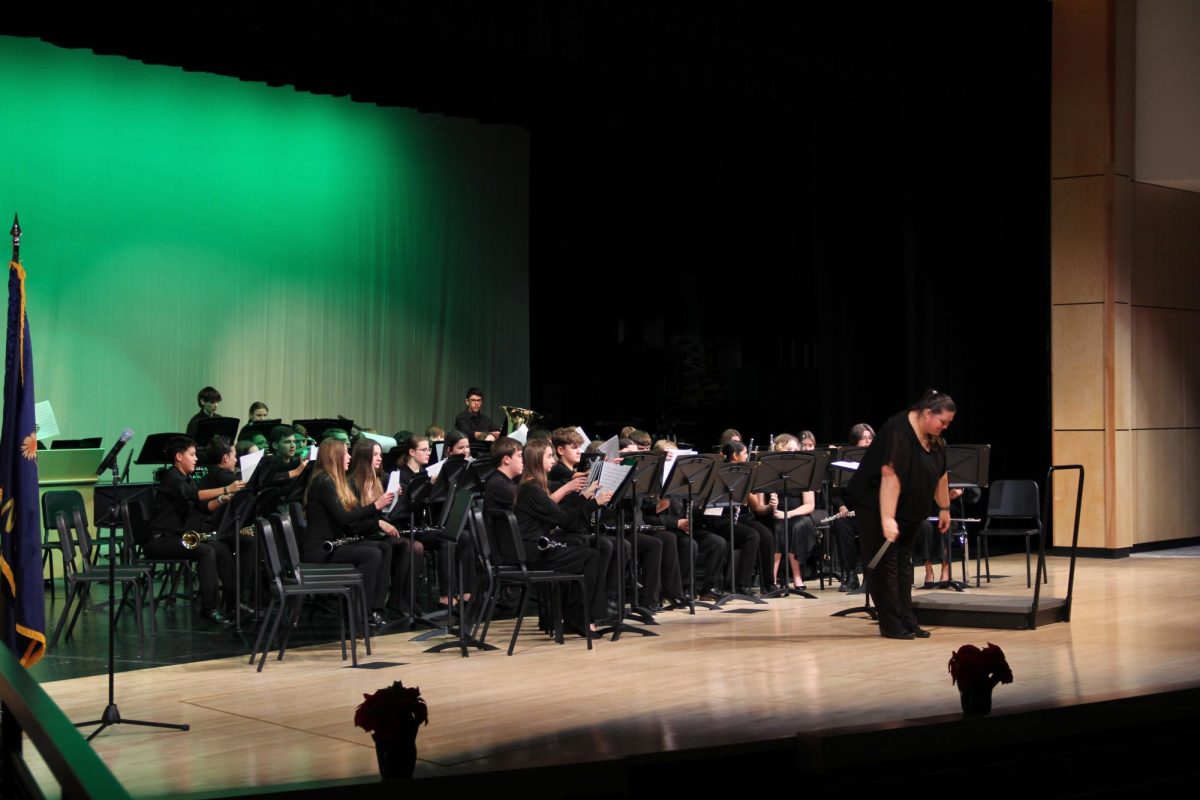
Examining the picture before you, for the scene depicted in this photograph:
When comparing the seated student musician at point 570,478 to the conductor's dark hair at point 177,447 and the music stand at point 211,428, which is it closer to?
the conductor's dark hair at point 177,447

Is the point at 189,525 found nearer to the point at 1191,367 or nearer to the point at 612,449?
the point at 612,449

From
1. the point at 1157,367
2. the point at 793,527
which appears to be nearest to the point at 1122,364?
the point at 1157,367

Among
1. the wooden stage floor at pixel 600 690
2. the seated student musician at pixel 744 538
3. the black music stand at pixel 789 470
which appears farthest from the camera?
the seated student musician at pixel 744 538

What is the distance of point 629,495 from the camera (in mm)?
9680

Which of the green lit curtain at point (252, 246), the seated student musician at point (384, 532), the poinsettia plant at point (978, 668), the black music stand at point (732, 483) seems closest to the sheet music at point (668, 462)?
the black music stand at point (732, 483)

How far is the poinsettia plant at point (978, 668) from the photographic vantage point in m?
4.81

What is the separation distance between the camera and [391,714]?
392cm

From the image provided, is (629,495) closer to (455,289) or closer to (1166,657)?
(1166,657)

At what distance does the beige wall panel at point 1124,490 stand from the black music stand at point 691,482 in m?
5.11

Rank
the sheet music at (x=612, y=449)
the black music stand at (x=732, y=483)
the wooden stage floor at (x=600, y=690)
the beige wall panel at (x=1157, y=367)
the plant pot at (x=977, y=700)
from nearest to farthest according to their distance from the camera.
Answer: the plant pot at (x=977, y=700), the wooden stage floor at (x=600, y=690), the sheet music at (x=612, y=449), the black music stand at (x=732, y=483), the beige wall panel at (x=1157, y=367)

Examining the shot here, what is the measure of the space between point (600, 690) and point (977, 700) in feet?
7.72

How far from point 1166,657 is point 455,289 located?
38.6 ft

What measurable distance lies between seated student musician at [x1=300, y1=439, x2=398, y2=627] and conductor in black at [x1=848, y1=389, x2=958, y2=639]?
285cm

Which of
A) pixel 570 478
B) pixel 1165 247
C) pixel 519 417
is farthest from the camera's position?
pixel 519 417
